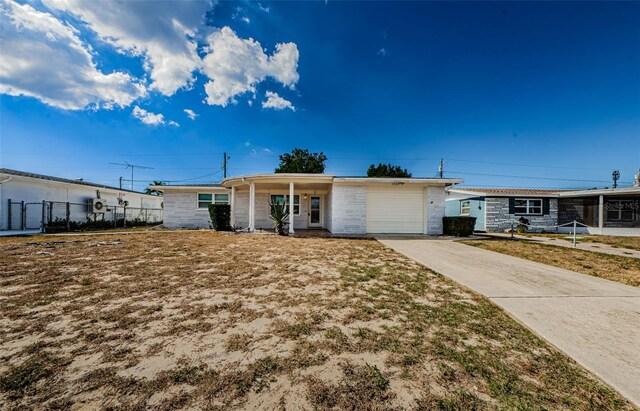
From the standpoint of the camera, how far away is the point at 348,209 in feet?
40.0

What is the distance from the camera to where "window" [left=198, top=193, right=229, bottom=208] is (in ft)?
52.2

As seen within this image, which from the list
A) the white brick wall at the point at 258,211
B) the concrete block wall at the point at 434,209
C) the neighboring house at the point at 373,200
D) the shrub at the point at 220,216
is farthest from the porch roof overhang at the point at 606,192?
the shrub at the point at 220,216

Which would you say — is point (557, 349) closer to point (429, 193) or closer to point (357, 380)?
point (357, 380)

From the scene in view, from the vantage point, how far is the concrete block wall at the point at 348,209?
12164mm

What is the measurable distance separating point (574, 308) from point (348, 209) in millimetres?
9291

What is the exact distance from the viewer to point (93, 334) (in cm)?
243

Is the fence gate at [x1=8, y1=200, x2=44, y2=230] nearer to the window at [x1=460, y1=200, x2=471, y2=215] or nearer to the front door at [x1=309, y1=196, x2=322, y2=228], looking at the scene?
the front door at [x1=309, y1=196, x2=322, y2=228]

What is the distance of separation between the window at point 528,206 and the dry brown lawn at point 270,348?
17.0m

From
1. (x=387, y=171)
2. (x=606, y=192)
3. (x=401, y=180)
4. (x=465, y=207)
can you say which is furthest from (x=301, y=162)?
(x=606, y=192)

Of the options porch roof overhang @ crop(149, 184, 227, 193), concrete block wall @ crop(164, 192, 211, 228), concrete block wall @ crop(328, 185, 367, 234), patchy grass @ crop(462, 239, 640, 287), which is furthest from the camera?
concrete block wall @ crop(164, 192, 211, 228)

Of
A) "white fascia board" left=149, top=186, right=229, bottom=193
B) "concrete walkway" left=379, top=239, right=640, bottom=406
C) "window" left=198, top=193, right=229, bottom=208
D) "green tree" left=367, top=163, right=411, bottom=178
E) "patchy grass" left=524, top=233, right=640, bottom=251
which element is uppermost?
"green tree" left=367, top=163, right=411, bottom=178

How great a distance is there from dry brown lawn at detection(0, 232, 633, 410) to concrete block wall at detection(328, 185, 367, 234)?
7.78 metres

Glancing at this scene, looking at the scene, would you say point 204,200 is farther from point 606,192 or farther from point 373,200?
point 606,192

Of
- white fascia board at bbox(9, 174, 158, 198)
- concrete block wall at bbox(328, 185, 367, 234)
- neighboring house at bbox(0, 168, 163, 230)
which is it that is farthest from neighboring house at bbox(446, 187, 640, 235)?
white fascia board at bbox(9, 174, 158, 198)
